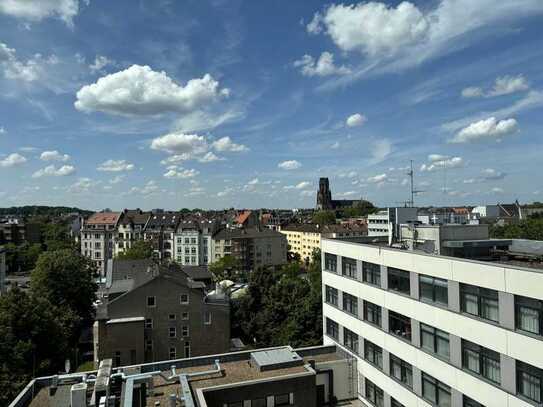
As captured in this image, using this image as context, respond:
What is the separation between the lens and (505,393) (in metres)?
16.8

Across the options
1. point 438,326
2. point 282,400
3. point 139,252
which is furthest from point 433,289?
point 139,252

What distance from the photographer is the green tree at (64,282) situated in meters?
52.8

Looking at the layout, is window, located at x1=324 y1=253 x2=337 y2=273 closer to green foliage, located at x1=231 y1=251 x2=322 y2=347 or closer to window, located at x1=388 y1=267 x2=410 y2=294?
window, located at x1=388 y1=267 x2=410 y2=294

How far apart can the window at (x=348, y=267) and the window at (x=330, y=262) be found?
1.22 meters

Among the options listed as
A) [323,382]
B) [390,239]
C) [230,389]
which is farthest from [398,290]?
[230,389]

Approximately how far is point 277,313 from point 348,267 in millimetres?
20083

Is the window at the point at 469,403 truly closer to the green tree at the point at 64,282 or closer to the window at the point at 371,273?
the window at the point at 371,273

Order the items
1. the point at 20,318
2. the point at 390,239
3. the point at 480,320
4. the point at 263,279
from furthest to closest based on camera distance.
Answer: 1. the point at 263,279
2. the point at 20,318
3. the point at 390,239
4. the point at 480,320

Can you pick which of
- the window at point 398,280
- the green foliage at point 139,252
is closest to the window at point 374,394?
the window at point 398,280

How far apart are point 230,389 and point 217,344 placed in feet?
67.6

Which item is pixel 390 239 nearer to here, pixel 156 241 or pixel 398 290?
pixel 398 290

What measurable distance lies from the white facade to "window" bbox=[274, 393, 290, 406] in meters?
6.47

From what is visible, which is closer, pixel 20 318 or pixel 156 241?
pixel 20 318

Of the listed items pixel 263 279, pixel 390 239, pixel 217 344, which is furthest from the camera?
pixel 263 279
